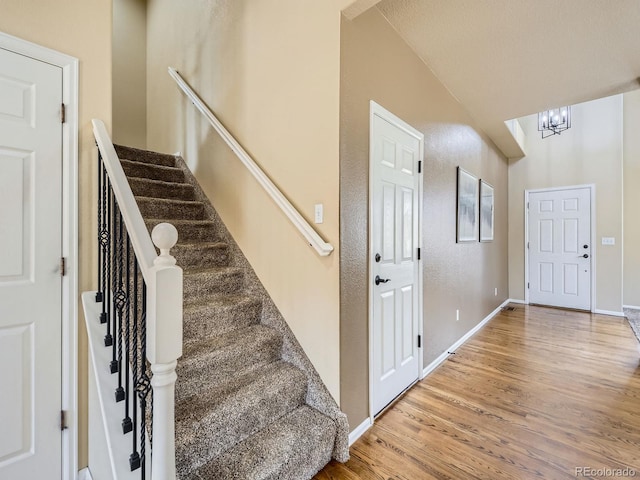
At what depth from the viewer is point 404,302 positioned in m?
2.39

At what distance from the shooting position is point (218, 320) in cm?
197

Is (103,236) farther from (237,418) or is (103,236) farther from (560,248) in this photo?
(560,248)

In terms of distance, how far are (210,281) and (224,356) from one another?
630mm

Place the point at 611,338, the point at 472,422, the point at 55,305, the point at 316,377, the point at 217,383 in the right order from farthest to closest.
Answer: the point at 611,338, the point at 472,422, the point at 316,377, the point at 217,383, the point at 55,305

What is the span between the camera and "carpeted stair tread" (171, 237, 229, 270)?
2.29 metres

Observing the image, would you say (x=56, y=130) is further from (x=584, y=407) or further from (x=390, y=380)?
(x=584, y=407)

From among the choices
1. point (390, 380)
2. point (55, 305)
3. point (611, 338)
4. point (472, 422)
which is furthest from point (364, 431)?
point (611, 338)

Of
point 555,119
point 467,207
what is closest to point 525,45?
point 467,207

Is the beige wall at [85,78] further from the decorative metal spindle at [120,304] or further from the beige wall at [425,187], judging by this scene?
the beige wall at [425,187]

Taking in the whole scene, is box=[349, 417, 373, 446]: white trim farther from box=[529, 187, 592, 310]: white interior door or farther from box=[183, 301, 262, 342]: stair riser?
box=[529, 187, 592, 310]: white interior door

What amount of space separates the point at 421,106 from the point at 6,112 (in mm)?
2647

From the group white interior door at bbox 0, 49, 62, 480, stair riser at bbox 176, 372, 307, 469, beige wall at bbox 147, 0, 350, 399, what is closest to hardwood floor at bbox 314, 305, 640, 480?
stair riser at bbox 176, 372, 307, 469

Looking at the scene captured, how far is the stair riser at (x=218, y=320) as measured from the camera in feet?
6.07

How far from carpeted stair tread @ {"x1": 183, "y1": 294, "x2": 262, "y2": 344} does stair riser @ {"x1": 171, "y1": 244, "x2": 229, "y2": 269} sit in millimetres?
323
